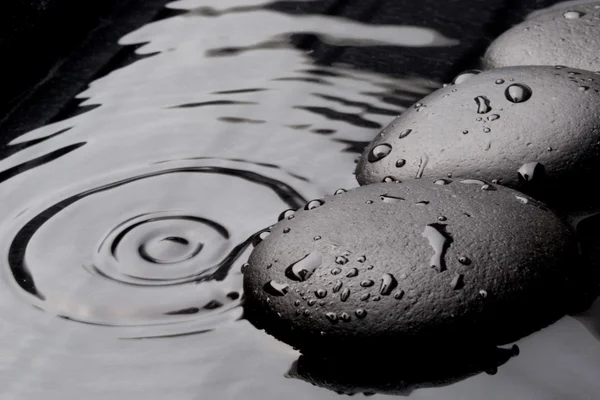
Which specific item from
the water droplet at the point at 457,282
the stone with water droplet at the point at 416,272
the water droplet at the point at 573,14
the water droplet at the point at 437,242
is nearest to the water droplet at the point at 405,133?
the stone with water droplet at the point at 416,272

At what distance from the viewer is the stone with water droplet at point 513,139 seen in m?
1.77

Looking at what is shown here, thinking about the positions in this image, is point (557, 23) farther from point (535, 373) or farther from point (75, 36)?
point (75, 36)

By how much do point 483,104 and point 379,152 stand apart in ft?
0.76

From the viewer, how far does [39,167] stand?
6.84 feet

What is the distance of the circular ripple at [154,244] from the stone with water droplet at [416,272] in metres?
0.12

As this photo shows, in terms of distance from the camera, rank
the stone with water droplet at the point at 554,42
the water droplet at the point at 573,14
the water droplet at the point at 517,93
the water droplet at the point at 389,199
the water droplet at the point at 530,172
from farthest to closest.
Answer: the water droplet at the point at 573,14 → the stone with water droplet at the point at 554,42 → the water droplet at the point at 517,93 → the water droplet at the point at 530,172 → the water droplet at the point at 389,199

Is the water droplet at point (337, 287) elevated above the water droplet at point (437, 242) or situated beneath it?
situated beneath

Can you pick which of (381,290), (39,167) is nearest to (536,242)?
(381,290)

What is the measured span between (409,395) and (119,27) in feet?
5.56

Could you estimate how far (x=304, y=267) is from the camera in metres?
1.51

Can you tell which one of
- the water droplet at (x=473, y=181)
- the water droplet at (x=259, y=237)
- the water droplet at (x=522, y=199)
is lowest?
the water droplet at (x=259, y=237)

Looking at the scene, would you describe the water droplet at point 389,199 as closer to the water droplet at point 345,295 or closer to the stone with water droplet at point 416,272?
the stone with water droplet at point 416,272

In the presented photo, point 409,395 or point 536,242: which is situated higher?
point 536,242

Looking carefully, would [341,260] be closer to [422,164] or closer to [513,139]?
[422,164]
